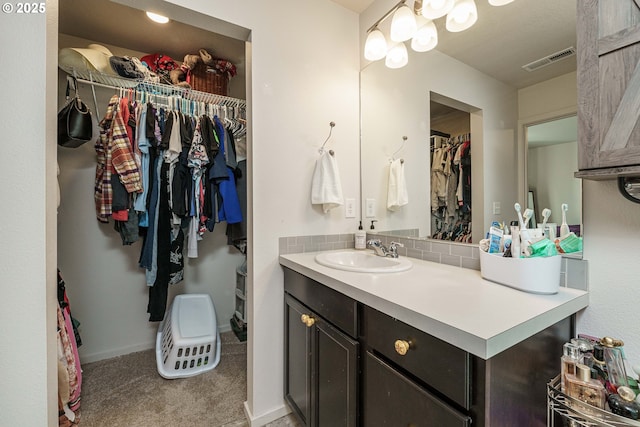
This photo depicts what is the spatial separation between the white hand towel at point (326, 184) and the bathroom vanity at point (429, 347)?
0.45m

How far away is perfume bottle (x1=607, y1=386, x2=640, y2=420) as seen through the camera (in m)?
0.57

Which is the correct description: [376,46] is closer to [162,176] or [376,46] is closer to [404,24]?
[404,24]

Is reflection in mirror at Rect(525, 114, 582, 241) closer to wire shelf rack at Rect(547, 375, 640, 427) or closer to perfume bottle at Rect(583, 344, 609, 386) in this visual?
perfume bottle at Rect(583, 344, 609, 386)

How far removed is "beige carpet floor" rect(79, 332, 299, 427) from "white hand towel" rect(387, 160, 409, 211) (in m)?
1.35

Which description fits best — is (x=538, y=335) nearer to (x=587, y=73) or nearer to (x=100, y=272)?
(x=587, y=73)

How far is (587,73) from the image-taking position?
0.67m

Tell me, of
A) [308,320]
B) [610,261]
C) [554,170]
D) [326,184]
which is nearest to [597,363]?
[610,261]

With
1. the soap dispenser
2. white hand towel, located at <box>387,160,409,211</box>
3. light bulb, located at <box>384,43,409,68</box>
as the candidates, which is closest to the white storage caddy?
the soap dispenser

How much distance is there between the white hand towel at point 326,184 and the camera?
1489 millimetres

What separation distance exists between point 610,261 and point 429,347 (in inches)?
26.0

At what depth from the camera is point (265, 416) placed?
1.40 meters

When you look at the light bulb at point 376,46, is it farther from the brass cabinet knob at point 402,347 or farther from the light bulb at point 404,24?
the brass cabinet knob at point 402,347

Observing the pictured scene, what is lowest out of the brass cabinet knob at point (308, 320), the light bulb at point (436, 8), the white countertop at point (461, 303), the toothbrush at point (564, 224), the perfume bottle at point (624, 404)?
the brass cabinet knob at point (308, 320)

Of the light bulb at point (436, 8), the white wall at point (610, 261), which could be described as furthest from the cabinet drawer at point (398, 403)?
the light bulb at point (436, 8)
